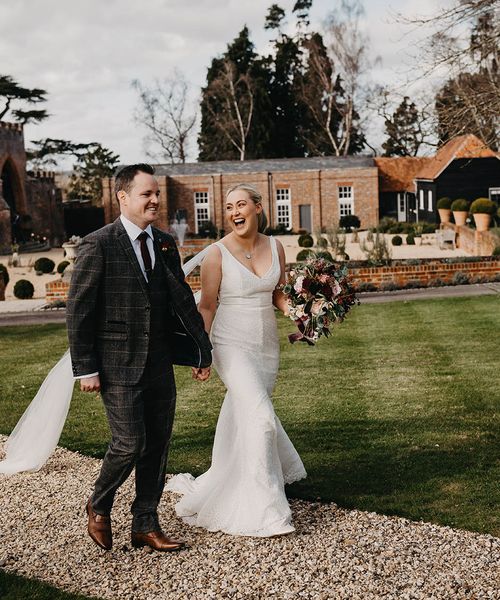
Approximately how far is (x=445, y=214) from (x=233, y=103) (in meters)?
20.9

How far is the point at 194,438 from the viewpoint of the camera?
6.80 metres

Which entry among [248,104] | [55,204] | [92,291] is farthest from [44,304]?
[248,104]

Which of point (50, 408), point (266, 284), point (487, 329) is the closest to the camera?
point (266, 284)

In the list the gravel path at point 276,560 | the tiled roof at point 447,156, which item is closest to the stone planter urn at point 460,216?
the tiled roof at point 447,156

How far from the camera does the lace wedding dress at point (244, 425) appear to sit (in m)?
4.67

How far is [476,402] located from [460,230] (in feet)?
69.2

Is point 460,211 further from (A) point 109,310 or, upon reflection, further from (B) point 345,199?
(A) point 109,310

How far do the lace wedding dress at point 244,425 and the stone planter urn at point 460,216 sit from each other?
28.9 meters

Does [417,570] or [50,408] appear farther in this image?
[50,408]

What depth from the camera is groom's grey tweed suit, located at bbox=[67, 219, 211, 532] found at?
4234 millimetres

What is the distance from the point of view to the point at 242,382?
15.6 ft

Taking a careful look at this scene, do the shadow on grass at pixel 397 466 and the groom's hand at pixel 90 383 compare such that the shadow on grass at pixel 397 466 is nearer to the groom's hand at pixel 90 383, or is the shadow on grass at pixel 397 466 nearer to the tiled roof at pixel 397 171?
the groom's hand at pixel 90 383

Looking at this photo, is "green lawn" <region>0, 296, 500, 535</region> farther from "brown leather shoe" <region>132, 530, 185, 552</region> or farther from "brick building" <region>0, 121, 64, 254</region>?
"brick building" <region>0, 121, 64, 254</region>

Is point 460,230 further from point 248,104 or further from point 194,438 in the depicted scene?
point 248,104
